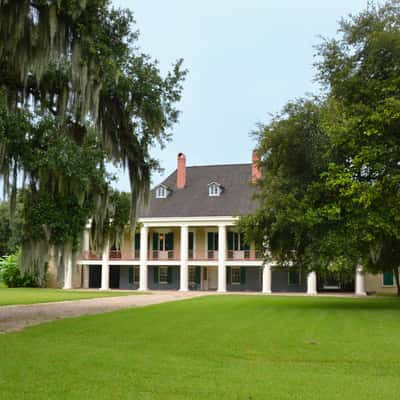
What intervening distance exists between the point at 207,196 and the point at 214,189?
0.72 m

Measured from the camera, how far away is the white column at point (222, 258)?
39.5 m

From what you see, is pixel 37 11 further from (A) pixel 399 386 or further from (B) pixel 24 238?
(A) pixel 399 386

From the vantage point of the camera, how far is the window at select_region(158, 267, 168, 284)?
4362 centimetres

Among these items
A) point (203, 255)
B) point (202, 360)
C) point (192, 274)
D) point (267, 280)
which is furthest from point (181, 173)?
point (202, 360)

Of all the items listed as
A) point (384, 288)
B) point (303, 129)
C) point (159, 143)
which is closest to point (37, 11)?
point (159, 143)

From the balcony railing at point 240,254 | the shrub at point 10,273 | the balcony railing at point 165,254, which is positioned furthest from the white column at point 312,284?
the shrub at point 10,273

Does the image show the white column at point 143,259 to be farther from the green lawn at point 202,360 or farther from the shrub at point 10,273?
the green lawn at point 202,360

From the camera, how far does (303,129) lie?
22500 mm

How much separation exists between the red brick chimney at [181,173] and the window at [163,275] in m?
6.22

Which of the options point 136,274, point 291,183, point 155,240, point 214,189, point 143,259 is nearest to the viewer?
point 291,183

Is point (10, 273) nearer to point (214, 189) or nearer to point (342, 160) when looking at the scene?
point (214, 189)

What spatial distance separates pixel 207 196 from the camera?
1665 inches

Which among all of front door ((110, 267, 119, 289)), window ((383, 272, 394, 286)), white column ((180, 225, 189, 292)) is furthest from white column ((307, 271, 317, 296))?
front door ((110, 267, 119, 289))

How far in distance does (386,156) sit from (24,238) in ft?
36.5
